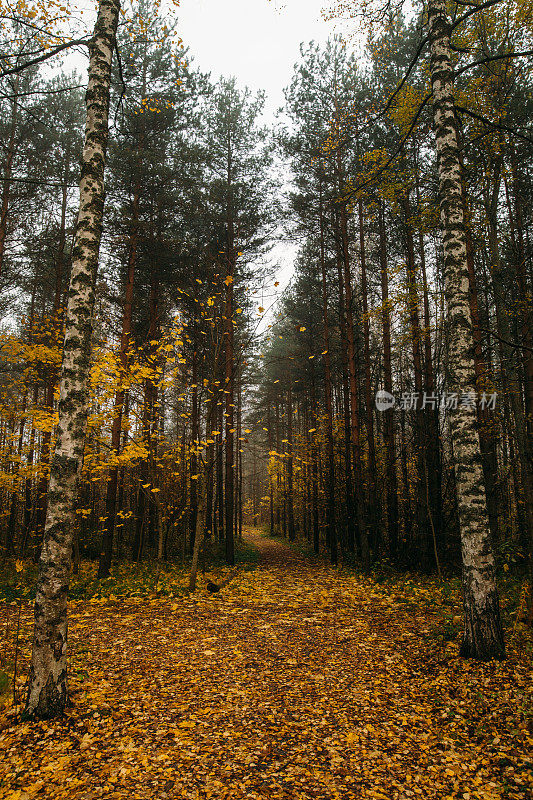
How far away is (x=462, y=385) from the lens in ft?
14.6

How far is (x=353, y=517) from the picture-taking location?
12961 millimetres

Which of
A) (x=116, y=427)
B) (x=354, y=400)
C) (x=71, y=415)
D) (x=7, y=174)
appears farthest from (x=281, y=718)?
(x=7, y=174)

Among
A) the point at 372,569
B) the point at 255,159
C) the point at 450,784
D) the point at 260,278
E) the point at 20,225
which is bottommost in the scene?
the point at 372,569

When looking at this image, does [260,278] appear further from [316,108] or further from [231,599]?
[231,599]

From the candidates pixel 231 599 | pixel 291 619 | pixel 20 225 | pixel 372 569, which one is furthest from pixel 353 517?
pixel 20 225

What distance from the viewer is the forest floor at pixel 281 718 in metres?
2.69

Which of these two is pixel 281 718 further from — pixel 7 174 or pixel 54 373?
pixel 7 174

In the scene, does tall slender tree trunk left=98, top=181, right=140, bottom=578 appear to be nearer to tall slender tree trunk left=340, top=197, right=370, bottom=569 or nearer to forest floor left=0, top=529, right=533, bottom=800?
forest floor left=0, top=529, right=533, bottom=800

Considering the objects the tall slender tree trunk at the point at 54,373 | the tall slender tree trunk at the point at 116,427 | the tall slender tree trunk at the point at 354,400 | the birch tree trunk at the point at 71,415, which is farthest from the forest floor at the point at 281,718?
the tall slender tree trunk at the point at 54,373

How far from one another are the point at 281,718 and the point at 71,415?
136 inches

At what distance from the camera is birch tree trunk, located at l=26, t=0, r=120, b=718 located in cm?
336

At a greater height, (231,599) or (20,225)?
(20,225)

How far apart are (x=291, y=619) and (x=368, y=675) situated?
92.8 inches

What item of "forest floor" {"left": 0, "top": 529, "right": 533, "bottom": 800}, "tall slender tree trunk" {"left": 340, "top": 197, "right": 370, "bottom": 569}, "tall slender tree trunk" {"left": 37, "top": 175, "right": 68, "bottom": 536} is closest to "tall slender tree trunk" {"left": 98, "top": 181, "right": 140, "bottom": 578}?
"tall slender tree trunk" {"left": 37, "top": 175, "right": 68, "bottom": 536}
